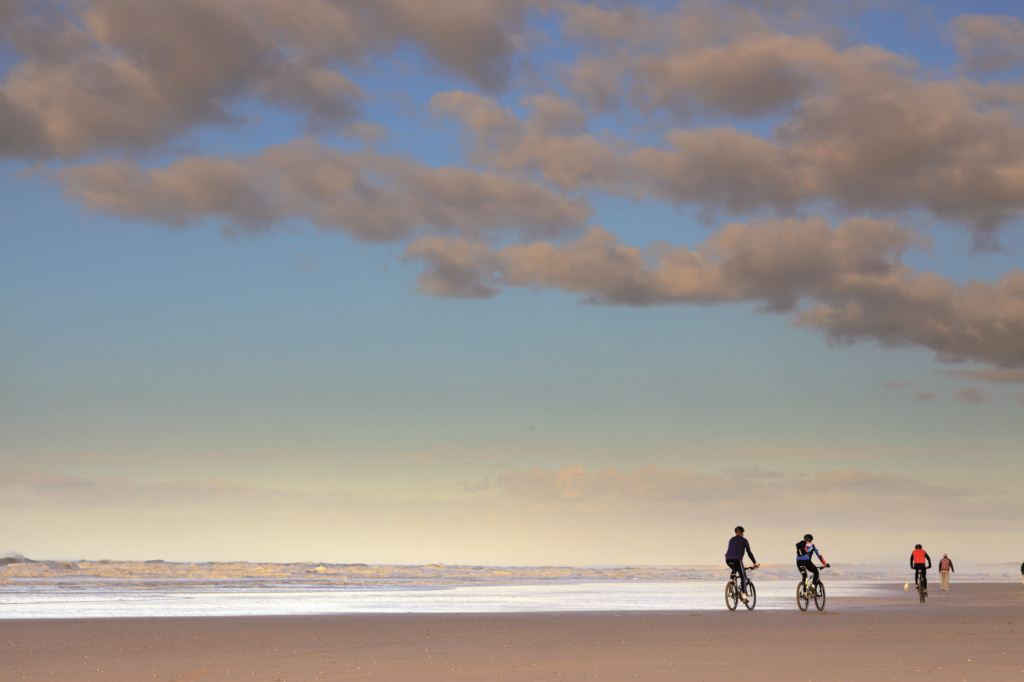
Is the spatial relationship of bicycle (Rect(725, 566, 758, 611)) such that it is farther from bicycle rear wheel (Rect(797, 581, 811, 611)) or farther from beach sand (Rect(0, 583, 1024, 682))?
beach sand (Rect(0, 583, 1024, 682))

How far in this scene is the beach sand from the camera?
16.8 meters

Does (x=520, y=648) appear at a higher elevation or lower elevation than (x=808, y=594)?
lower

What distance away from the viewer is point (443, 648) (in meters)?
21.4

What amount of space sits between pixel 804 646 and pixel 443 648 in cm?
648

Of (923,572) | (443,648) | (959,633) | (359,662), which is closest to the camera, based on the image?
(359,662)

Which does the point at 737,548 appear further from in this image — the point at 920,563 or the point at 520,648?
the point at 520,648

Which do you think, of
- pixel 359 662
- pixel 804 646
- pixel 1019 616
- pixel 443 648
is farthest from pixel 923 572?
pixel 359 662

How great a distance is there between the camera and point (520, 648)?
69.4ft

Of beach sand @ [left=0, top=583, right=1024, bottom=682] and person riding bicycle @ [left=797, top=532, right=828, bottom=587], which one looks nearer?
beach sand @ [left=0, top=583, right=1024, bottom=682]

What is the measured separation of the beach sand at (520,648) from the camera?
1678cm

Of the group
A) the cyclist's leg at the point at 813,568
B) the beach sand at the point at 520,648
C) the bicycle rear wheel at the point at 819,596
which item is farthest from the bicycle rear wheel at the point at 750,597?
the beach sand at the point at 520,648

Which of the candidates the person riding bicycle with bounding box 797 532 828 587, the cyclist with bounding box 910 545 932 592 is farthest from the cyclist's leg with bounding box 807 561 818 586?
the cyclist with bounding box 910 545 932 592

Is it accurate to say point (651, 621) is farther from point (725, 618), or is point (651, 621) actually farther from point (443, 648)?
point (443, 648)

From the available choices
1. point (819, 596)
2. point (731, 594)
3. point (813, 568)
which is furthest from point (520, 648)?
point (813, 568)
